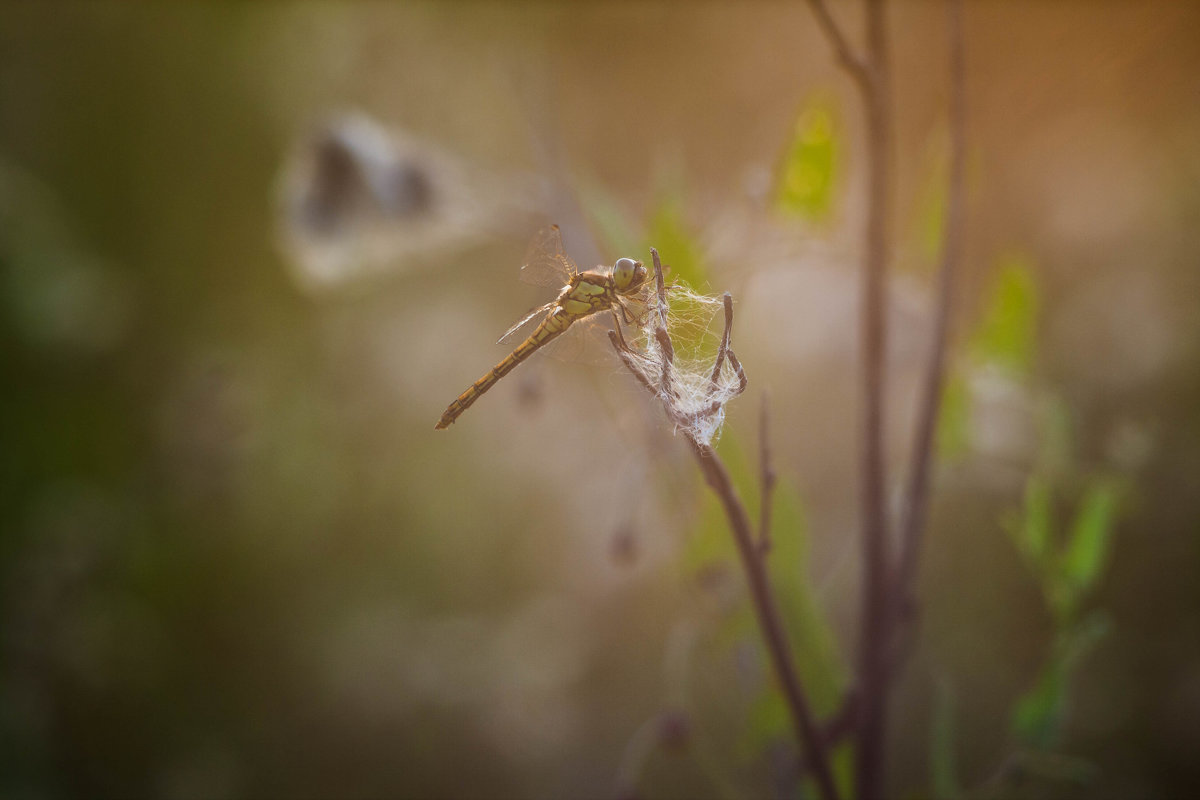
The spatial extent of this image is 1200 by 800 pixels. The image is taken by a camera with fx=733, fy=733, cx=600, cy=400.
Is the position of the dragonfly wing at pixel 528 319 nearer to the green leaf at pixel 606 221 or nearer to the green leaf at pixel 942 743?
the green leaf at pixel 606 221

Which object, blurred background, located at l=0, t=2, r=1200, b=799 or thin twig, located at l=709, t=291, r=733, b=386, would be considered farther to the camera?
blurred background, located at l=0, t=2, r=1200, b=799

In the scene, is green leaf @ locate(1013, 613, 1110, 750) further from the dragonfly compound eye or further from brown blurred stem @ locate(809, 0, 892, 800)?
the dragonfly compound eye

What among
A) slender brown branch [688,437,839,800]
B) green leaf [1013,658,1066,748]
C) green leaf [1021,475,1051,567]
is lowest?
green leaf [1013,658,1066,748]

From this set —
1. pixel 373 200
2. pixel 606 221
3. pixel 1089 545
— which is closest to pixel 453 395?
pixel 373 200

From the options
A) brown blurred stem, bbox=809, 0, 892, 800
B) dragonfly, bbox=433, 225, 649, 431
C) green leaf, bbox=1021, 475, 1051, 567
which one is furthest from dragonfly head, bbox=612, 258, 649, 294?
green leaf, bbox=1021, 475, 1051, 567

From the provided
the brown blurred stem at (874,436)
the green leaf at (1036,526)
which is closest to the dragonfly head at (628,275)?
the brown blurred stem at (874,436)

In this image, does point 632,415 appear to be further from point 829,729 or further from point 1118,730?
point 1118,730

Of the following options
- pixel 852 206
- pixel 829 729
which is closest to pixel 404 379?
pixel 852 206
